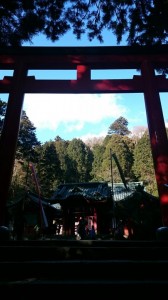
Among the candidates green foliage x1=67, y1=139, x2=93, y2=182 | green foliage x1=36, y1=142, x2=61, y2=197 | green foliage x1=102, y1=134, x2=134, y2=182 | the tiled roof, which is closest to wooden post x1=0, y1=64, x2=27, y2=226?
the tiled roof

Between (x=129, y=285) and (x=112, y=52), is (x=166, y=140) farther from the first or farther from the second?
(x=129, y=285)

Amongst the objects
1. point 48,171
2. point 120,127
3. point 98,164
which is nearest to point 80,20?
point 48,171

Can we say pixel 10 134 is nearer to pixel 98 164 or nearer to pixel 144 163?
pixel 144 163

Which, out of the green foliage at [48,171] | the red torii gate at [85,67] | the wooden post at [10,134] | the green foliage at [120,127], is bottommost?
the wooden post at [10,134]

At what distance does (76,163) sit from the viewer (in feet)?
155

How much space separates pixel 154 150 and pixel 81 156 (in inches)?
1684

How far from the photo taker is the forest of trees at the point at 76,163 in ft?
103

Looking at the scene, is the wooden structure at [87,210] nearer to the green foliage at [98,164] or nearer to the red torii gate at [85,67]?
the red torii gate at [85,67]

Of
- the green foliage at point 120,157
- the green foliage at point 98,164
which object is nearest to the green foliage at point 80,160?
the green foliage at point 98,164

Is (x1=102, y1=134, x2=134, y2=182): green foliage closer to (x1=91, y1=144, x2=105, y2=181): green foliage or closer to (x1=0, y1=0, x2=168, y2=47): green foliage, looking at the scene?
(x1=91, y1=144, x2=105, y2=181): green foliage

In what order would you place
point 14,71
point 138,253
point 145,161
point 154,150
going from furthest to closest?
1. point 145,161
2. point 14,71
3. point 154,150
4. point 138,253

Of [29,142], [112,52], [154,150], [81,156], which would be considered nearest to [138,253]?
[154,150]

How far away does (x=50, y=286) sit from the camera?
222 centimetres

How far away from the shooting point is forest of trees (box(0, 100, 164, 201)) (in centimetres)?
3141
